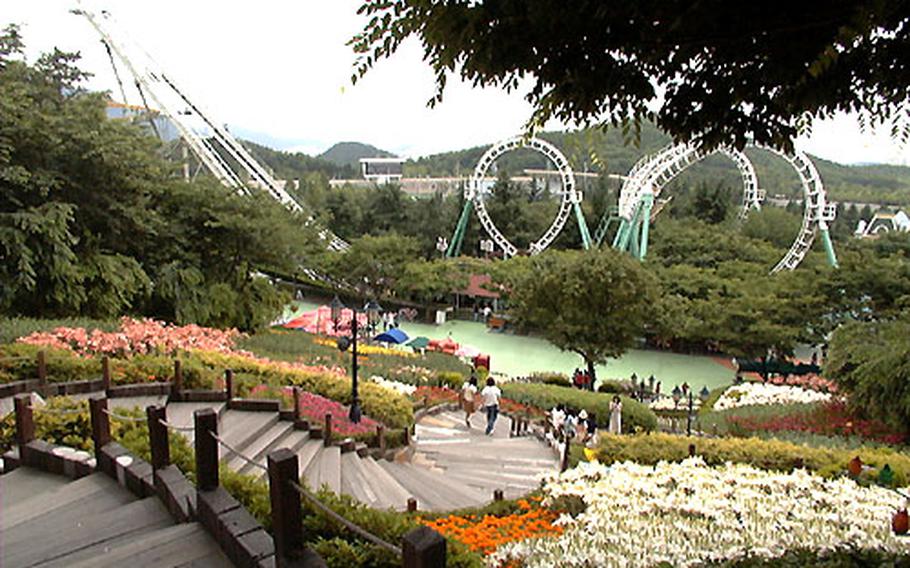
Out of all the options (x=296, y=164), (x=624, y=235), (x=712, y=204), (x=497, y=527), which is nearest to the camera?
(x=497, y=527)

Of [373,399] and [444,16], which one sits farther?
[373,399]

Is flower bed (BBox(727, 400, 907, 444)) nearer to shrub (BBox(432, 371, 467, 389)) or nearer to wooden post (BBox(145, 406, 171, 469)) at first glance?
shrub (BBox(432, 371, 467, 389))

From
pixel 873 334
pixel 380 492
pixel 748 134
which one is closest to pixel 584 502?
pixel 380 492

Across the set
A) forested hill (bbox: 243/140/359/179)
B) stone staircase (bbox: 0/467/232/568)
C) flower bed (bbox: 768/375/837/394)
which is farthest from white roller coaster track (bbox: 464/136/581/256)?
forested hill (bbox: 243/140/359/179)

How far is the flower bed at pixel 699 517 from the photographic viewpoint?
442 cm

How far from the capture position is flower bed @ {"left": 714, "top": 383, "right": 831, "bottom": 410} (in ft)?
54.5

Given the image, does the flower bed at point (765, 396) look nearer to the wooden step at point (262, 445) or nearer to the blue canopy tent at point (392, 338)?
the blue canopy tent at point (392, 338)

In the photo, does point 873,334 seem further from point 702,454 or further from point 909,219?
point 909,219

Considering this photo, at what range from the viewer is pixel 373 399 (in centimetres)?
1123

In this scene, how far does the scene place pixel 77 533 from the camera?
13.7 feet

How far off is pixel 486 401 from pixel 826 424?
7323mm


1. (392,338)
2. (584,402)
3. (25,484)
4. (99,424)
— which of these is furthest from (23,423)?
(392,338)

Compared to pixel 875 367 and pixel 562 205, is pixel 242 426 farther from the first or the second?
pixel 562 205

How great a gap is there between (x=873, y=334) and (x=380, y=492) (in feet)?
40.7
